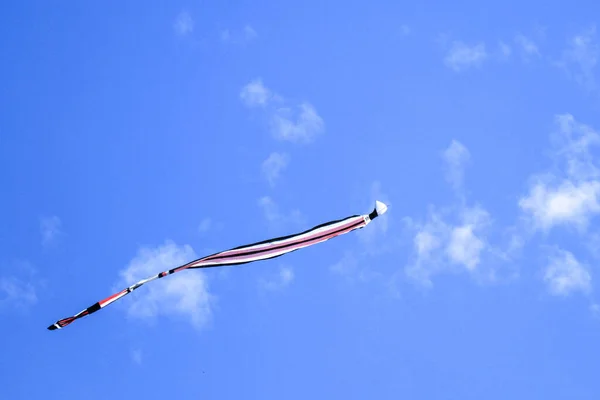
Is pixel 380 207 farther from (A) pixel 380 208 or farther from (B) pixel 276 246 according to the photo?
(B) pixel 276 246

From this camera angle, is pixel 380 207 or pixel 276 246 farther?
pixel 276 246

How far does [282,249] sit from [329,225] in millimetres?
1992

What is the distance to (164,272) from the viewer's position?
2348cm

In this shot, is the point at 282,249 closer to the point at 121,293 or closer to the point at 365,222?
the point at 365,222

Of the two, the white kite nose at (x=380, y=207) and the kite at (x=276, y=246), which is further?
the kite at (x=276, y=246)

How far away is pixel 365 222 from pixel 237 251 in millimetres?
4828

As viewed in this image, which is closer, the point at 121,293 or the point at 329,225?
the point at 121,293

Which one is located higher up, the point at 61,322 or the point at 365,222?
the point at 365,222

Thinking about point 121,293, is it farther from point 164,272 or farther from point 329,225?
point 329,225

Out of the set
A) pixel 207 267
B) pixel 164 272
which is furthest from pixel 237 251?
pixel 164 272

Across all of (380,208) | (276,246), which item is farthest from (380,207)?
(276,246)

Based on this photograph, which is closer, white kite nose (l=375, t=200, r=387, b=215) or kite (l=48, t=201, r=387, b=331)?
white kite nose (l=375, t=200, r=387, b=215)

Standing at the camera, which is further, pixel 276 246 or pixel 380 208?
pixel 276 246

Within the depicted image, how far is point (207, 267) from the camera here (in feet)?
79.7
